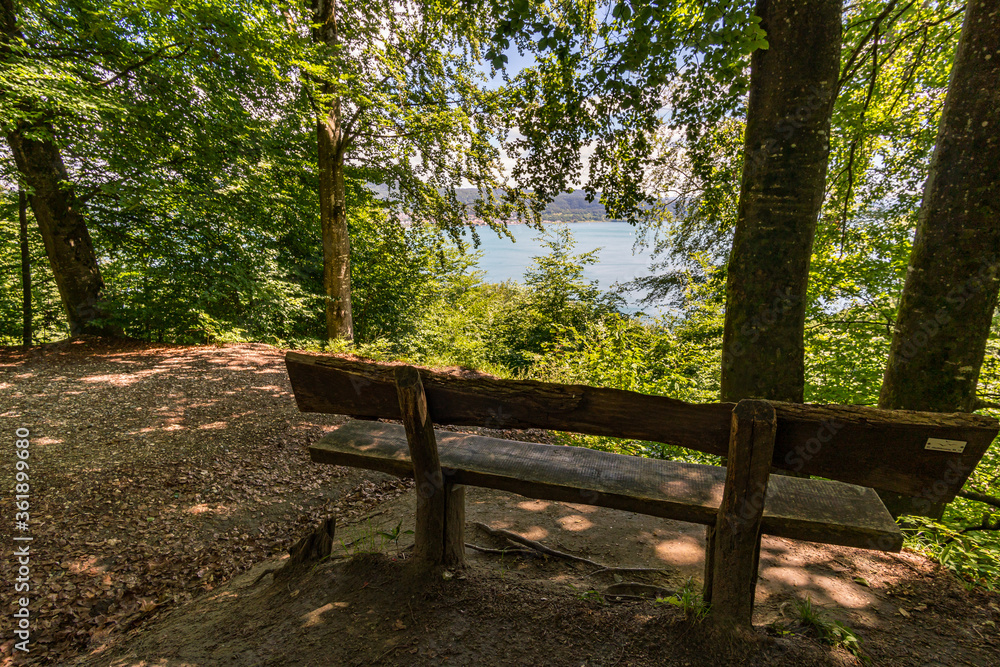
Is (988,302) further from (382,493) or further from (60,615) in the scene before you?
(60,615)

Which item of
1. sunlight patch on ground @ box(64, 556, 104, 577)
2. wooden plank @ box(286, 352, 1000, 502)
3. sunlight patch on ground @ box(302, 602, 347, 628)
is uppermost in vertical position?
wooden plank @ box(286, 352, 1000, 502)

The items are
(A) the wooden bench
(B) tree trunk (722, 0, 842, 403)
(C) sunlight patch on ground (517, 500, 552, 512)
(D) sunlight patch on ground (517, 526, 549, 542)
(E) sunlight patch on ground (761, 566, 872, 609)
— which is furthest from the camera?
(C) sunlight patch on ground (517, 500, 552, 512)

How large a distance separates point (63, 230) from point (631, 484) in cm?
1161

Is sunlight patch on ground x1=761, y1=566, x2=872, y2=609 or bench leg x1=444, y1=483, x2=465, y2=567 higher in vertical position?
bench leg x1=444, y1=483, x2=465, y2=567

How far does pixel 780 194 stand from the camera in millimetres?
3518

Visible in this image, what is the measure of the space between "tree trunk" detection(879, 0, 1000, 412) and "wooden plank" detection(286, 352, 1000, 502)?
7.46ft

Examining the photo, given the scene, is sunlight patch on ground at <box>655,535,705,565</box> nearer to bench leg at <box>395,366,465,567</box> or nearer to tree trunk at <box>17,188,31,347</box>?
bench leg at <box>395,366,465,567</box>

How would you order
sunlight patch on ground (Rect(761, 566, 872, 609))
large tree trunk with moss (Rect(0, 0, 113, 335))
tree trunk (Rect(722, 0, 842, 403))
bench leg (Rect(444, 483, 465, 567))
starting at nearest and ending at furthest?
bench leg (Rect(444, 483, 465, 567)), sunlight patch on ground (Rect(761, 566, 872, 609)), tree trunk (Rect(722, 0, 842, 403)), large tree trunk with moss (Rect(0, 0, 113, 335))

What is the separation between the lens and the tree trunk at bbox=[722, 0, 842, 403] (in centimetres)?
335

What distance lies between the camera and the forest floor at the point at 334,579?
2.22m

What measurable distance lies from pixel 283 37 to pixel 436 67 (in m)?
3.30

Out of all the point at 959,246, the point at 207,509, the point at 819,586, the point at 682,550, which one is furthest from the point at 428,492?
the point at 959,246

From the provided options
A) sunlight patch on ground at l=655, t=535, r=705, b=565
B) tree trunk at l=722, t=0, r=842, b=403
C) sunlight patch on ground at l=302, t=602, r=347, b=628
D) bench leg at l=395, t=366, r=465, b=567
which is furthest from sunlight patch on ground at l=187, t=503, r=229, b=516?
tree trunk at l=722, t=0, r=842, b=403

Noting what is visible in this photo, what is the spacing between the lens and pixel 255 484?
4582 millimetres
